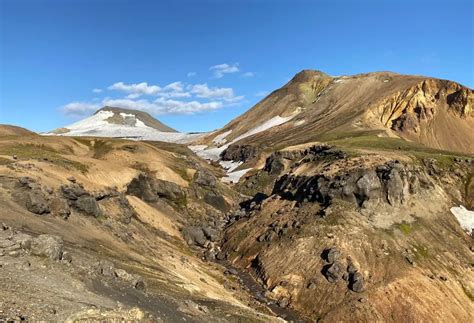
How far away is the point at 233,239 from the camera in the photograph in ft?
255

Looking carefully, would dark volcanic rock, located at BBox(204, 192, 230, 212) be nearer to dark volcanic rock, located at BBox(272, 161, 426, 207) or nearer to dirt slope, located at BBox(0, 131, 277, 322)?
dirt slope, located at BBox(0, 131, 277, 322)

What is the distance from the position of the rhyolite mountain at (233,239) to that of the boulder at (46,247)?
0.27 ft

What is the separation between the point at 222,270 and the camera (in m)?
65.8

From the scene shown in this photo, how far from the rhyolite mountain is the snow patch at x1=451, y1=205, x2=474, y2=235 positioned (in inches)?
9.3

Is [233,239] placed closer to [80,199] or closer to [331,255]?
[331,255]

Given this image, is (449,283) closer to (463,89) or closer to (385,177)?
(385,177)

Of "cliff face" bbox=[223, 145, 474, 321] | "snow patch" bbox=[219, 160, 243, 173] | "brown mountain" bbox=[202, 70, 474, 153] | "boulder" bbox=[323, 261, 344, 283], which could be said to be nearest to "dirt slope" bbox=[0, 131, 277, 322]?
"cliff face" bbox=[223, 145, 474, 321]

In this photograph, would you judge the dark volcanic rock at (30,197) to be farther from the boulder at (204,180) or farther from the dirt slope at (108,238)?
the boulder at (204,180)

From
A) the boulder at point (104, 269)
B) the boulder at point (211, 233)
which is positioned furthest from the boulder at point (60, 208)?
the boulder at point (211, 233)

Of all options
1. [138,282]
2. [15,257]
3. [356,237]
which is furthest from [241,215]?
[15,257]

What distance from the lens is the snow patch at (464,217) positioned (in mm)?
69519

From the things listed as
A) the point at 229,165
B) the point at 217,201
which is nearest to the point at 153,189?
the point at 217,201

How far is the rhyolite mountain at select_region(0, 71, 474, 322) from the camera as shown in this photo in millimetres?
31609

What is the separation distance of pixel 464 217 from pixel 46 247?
6583 centimetres
